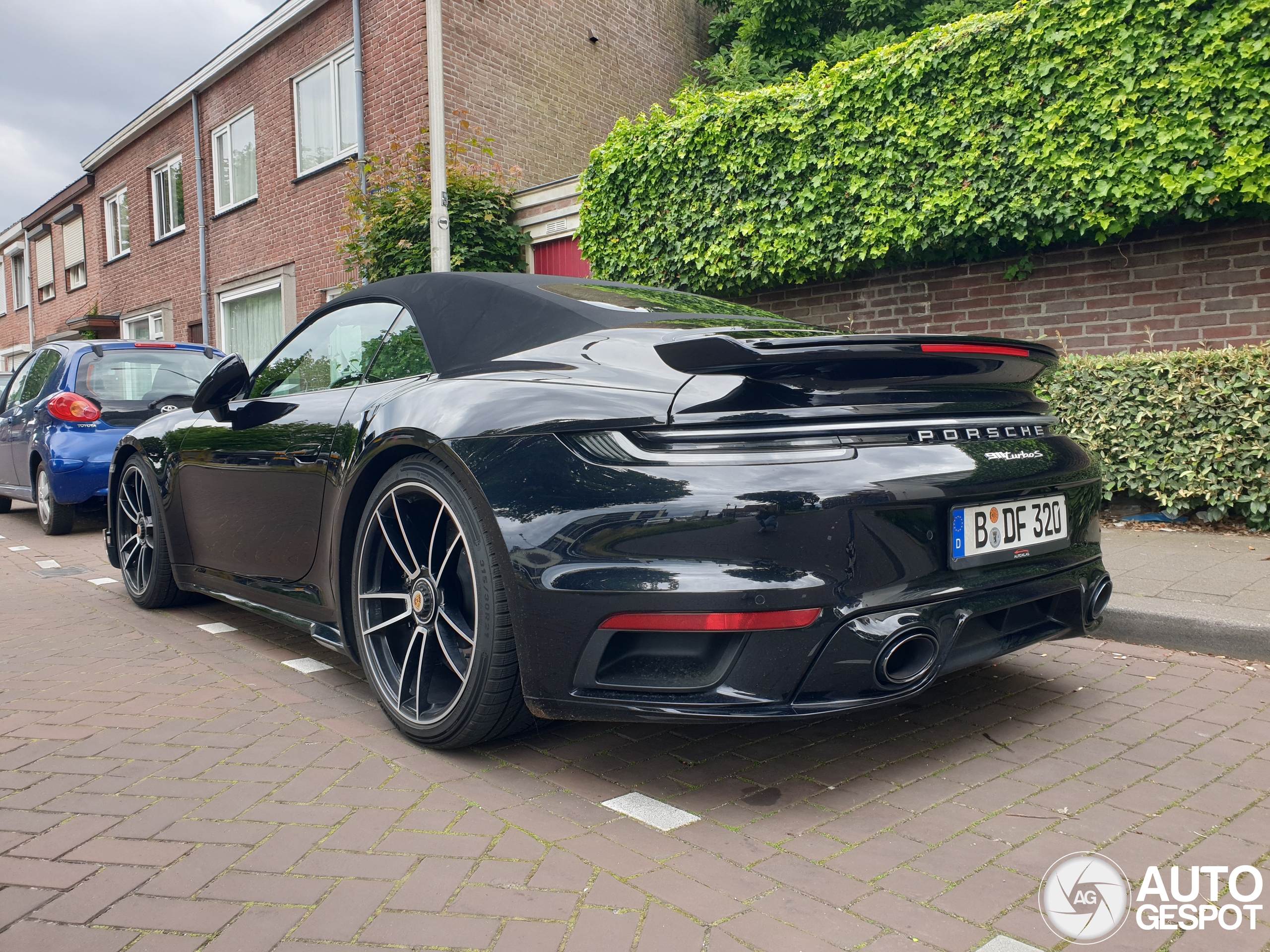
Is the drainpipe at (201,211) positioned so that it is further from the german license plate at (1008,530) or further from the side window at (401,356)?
the german license plate at (1008,530)

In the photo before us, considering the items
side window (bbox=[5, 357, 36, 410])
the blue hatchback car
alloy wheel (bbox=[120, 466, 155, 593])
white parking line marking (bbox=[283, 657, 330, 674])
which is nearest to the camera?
white parking line marking (bbox=[283, 657, 330, 674])

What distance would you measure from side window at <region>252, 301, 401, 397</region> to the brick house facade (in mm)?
8609

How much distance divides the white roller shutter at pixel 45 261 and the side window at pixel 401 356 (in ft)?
89.3

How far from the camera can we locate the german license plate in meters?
2.23

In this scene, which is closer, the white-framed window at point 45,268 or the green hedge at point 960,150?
the green hedge at point 960,150

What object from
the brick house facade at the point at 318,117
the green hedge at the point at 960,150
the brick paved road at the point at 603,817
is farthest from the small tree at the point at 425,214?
the brick paved road at the point at 603,817

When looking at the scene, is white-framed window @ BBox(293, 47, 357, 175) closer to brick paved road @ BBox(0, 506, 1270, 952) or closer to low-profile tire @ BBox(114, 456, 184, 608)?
low-profile tire @ BBox(114, 456, 184, 608)

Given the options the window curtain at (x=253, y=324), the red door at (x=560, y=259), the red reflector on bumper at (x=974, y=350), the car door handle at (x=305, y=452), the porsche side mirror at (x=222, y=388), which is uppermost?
the red door at (x=560, y=259)

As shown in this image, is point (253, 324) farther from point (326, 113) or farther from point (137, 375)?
point (137, 375)

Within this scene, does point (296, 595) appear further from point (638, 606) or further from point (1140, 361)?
point (1140, 361)

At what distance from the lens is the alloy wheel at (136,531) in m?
4.37

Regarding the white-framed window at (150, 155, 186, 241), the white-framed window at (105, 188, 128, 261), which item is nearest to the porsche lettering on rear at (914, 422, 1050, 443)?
the white-framed window at (150, 155, 186, 241)

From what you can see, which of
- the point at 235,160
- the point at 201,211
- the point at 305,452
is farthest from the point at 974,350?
the point at 201,211

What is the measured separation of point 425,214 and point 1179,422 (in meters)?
8.20
